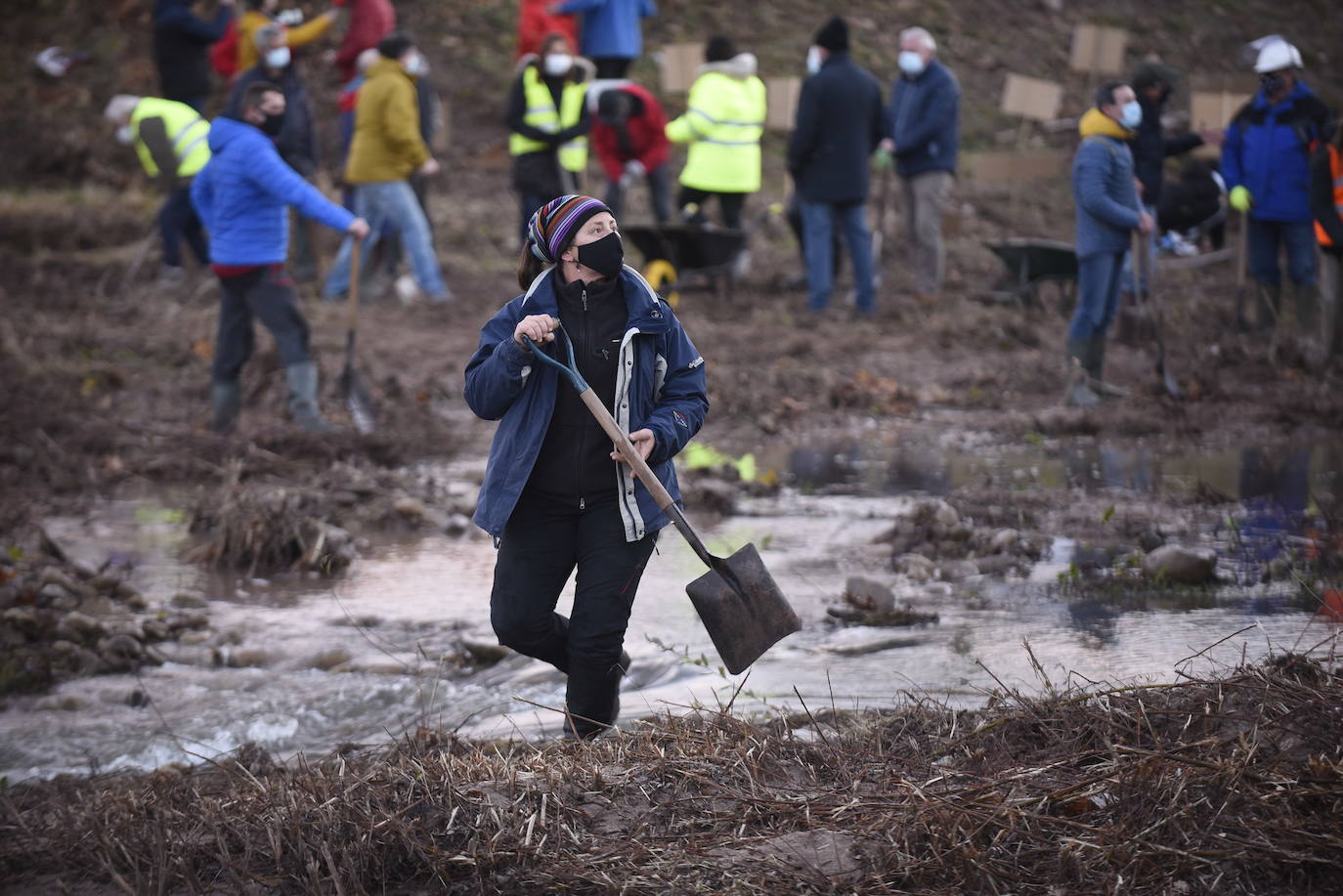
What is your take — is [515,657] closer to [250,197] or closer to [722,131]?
[250,197]

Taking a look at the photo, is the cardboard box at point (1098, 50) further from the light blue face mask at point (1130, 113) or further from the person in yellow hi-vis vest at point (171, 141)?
the person in yellow hi-vis vest at point (171, 141)

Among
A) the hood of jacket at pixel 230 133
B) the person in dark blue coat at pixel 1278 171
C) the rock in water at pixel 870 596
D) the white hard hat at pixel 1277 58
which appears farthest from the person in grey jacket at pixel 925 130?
the rock in water at pixel 870 596

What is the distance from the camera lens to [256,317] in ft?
28.7

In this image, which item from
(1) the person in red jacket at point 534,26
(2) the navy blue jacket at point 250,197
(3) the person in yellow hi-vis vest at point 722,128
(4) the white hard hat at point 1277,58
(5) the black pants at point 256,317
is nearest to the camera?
(2) the navy blue jacket at point 250,197

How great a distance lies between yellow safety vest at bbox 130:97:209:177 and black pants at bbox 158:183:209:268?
101 cm

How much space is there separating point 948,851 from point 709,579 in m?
1.29

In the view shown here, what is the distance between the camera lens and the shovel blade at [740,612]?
4.23 meters

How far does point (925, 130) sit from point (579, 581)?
857cm

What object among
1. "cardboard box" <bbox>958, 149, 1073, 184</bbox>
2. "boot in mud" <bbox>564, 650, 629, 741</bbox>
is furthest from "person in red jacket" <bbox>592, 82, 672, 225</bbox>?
"boot in mud" <bbox>564, 650, 629, 741</bbox>

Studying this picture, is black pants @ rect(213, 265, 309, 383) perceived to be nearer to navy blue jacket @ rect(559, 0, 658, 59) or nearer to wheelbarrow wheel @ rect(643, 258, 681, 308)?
wheelbarrow wheel @ rect(643, 258, 681, 308)

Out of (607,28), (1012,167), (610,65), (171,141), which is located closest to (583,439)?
(171,141)

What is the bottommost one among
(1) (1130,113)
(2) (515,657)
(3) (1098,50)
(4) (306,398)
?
(2) (515,657)

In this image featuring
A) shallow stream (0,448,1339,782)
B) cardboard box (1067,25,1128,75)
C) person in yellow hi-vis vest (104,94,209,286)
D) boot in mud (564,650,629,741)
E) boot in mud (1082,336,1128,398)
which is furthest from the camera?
cardboard box (1067,25,1128,75)

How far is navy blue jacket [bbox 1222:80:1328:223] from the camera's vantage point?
10180 mm
